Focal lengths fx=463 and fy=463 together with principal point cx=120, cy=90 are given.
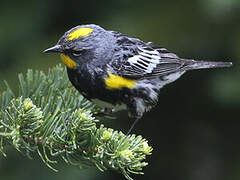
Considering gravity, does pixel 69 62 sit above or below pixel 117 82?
above

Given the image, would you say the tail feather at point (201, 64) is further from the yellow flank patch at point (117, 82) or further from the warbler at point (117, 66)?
the yellow flank patch at point (117, 82)

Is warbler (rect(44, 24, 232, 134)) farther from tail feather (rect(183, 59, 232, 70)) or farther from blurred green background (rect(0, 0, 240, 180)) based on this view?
blurred green background (rect(0, 0, 240, 180))

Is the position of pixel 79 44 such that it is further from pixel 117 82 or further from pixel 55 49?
pixel 117 82

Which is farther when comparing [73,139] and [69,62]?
[69,62]

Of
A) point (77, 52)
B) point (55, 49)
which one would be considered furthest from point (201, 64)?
point (55, 49)

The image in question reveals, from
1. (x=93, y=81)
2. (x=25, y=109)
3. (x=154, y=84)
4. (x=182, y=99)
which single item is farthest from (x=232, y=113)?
(x=25, y=109)

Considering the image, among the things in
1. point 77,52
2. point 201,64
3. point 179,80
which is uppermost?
point 77,52
